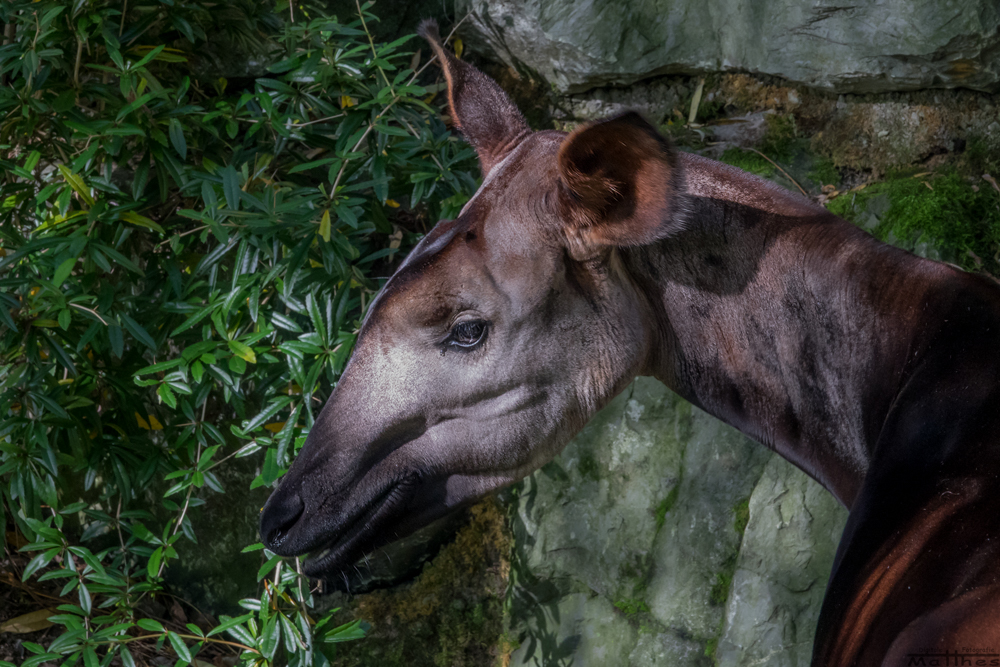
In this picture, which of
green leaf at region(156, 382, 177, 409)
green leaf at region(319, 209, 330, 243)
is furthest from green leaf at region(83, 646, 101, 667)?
green leaf at region(319, 209, 330, 243)

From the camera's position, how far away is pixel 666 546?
3.04 metres

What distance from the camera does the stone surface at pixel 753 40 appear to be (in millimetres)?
2572

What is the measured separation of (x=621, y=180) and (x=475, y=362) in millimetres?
467

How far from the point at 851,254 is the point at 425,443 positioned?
940 mm

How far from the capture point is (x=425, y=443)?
5.50 feet

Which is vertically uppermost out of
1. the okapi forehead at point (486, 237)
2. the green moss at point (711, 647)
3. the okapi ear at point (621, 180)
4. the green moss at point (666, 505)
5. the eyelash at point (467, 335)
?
the okapi ear at point (621, 180)

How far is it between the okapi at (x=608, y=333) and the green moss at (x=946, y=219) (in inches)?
44.5

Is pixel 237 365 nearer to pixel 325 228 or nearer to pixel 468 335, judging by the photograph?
pixel 325 228

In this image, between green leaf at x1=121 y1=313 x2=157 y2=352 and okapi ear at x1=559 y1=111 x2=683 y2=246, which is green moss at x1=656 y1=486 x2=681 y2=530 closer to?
okapi ear at x1=559 y1=111 x2=683 y2=246

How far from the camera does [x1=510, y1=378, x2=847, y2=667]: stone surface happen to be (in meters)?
2.71

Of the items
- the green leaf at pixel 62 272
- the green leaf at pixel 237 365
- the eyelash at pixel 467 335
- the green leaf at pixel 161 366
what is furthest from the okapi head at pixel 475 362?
the green leaf at pixel 62 272

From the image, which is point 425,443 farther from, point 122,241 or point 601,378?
point 122,241

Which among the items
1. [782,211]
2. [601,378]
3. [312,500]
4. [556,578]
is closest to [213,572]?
[556,578]

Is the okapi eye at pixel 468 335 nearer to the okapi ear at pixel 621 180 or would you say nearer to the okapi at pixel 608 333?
the okapi at pixel 608 333
